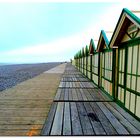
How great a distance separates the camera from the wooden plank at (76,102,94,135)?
5.09 m

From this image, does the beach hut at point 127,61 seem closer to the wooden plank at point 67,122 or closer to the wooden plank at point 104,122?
the wooden plank at point 104,122

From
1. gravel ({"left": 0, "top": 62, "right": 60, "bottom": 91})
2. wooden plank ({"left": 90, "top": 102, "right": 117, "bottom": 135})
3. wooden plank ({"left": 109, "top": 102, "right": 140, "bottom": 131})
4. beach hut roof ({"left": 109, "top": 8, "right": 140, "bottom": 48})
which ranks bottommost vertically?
gravel ({"left": 0, "top": 62, "right": 60, "bottom": 91})

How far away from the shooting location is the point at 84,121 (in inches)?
232

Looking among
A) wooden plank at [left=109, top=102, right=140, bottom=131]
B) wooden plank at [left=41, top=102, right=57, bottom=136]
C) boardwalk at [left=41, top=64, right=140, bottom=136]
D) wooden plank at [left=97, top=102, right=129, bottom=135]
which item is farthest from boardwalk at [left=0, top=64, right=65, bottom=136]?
wooden plank at [left=109, top=102, right=140, bottom=131]

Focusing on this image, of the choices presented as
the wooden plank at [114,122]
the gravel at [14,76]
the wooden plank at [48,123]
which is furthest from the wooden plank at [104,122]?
the gravel at [14,76]

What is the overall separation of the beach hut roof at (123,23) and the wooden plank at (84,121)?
337 cm

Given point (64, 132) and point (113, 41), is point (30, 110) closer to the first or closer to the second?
point (64, 132)

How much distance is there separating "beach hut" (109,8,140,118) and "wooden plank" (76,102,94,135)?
5.52 ft

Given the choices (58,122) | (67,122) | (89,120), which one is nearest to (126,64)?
(89,120)

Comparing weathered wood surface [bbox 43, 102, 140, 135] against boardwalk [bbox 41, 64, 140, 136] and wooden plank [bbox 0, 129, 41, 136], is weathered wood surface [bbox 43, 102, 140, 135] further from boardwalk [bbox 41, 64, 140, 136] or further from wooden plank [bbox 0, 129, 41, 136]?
wooden plank [bbox 0, 129, 41, 136]

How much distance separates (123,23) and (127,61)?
60.5 inches

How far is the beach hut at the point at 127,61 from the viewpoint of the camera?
6.08 m

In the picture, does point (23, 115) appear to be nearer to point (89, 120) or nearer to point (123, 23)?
point (89, 120)

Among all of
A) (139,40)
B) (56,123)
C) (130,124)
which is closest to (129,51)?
(139,40)
